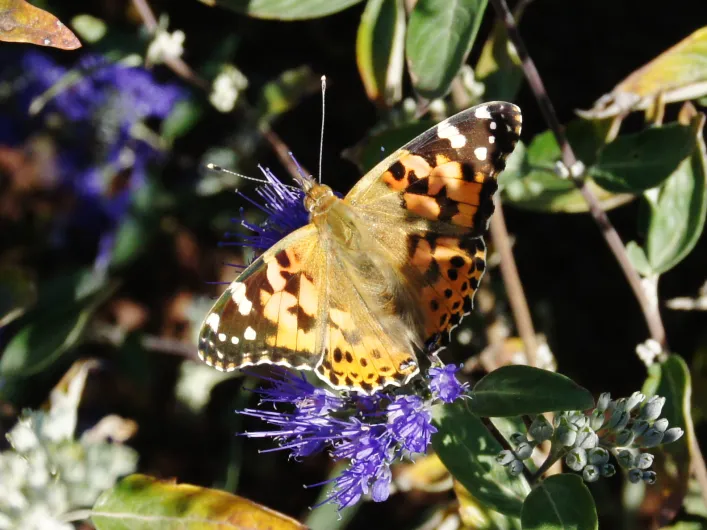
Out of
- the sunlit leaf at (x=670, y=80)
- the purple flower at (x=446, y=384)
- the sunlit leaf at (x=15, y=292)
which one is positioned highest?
the sunlit leaf at (x=670, y=80)

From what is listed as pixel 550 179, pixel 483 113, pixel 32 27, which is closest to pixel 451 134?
pixel 483 113

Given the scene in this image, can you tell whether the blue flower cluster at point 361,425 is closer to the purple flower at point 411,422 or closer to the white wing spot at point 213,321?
the purple flower at point 411,422

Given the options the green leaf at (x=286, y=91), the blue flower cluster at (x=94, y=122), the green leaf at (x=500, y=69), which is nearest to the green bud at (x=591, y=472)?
the green leaf at (x=500, y=69)

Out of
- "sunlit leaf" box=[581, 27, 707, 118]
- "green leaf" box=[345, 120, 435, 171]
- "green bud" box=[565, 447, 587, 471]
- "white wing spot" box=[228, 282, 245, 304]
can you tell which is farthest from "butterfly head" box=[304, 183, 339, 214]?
"green bud" box=[565, 447, 587, 471]

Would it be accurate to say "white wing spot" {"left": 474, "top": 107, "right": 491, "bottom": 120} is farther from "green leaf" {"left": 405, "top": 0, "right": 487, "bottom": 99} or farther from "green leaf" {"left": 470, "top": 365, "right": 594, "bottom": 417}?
"green leaf" {"left": 470, "top": 365, "right": 594, "bottom": 417}

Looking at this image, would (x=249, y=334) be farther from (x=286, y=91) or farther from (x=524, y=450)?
(x=286, y=91)

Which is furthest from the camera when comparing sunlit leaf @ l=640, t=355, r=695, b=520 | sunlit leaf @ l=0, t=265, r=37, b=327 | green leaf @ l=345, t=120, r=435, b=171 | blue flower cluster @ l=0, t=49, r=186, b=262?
blue flower cluster @ l=0, t=49, r=186, b=262
